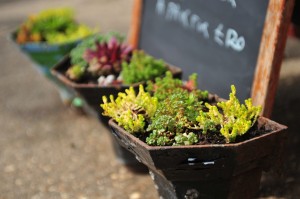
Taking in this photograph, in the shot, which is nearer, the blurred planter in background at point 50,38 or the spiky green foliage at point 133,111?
the spiky green foliage at point 133,111

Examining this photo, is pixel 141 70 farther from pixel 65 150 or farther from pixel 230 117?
pixel 65 150

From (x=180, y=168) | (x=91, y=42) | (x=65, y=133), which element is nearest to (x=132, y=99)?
(x=180, y=168)

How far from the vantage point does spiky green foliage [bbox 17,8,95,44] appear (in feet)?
12.5

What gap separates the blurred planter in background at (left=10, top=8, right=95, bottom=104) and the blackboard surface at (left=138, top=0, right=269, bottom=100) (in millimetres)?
696

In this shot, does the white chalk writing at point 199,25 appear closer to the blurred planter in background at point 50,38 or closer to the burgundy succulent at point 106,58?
the burgundy succulent at point 106,58

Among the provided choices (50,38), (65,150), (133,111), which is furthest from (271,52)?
(50,38)

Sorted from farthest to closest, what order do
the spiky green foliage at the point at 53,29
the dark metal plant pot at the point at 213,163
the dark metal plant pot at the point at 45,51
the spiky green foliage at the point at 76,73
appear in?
the spiky green foliage at the point at 53,29
the dark metal plant pot at the point at 45,51
the spiky green foliage at the point at 76,73
the dark metal plant pot at the point at 213,163

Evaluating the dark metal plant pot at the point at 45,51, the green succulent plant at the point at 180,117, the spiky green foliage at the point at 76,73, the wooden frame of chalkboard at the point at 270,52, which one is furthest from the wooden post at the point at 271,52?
the dark metal plant pot at the point at 45,51

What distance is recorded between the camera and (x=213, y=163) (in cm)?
176

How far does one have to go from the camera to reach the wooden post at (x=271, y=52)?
2160mm

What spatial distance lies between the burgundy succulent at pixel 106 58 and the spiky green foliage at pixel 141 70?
13 cm

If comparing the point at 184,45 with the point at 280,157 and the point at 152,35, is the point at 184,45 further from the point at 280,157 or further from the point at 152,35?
the point at 280,157

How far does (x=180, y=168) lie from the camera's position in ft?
5.88

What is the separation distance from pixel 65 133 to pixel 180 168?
215 cm
